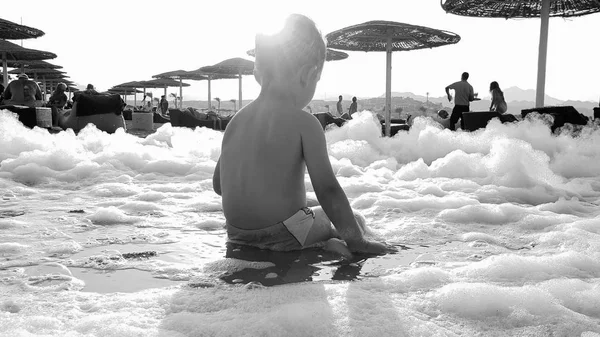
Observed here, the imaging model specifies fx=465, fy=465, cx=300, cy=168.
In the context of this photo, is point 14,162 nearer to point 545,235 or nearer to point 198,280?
point 198,280

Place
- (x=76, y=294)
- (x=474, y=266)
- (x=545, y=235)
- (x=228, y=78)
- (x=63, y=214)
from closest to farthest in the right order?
(x=76, y=294), (x=474, y=266), (x=545, y=235), (x=63, y=214), (x=228, y=78)

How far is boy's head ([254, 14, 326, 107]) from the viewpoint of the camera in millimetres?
1834

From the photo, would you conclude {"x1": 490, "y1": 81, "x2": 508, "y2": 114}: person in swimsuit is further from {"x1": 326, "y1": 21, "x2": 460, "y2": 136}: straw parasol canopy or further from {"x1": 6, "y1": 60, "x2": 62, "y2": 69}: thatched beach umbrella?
{"x1": 6, "y1": 60, "x2": 62, "y2": 69}: thatched beach umbrella

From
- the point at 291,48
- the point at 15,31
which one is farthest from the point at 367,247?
the point at 15,31

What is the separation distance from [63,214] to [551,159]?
499 centimetres

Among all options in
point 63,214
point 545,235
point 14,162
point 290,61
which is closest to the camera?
point 290,61

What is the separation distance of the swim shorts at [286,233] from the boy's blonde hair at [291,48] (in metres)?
0.59

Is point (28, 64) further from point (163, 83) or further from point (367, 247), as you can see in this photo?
point (367, 247)

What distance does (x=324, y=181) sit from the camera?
183 cm

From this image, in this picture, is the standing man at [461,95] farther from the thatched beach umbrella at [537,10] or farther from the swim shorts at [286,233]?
the swim shorts at [286,233]

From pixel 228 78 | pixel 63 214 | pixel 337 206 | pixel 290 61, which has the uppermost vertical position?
pixel 228 78

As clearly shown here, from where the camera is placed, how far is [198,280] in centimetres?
161

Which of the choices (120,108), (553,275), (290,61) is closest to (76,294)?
(290,61)

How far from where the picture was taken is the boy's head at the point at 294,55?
6.02ft
